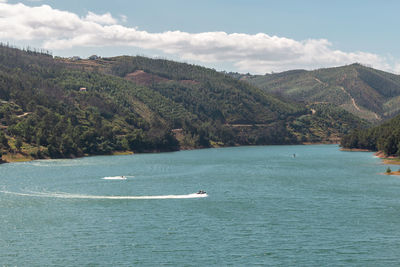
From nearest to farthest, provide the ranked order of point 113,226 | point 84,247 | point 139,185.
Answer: point 84,247 < point 113,226 < point 139,185

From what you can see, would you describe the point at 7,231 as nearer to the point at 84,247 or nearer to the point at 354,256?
A: the point at 84,247

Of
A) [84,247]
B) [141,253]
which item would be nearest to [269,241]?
[141,253]

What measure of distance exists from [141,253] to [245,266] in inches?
819

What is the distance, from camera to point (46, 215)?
420ft

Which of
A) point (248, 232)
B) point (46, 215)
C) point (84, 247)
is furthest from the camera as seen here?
point (46, 215)

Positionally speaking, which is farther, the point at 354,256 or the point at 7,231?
the point at 7,231

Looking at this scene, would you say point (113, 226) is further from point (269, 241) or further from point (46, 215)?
point (269, 241)

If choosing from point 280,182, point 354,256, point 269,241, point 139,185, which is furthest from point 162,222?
point 280,182

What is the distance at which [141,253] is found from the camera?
299ft

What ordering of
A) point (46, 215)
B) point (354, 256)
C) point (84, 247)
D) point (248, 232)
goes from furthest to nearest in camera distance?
point (46, 215), point (248, 232), point (84, 247), point (354, 256)

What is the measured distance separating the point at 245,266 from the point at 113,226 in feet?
138

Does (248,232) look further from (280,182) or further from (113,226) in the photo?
(280,182)

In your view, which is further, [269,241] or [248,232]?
[248,232]

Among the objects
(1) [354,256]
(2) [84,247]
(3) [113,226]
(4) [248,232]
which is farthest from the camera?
(3) [113,226]
